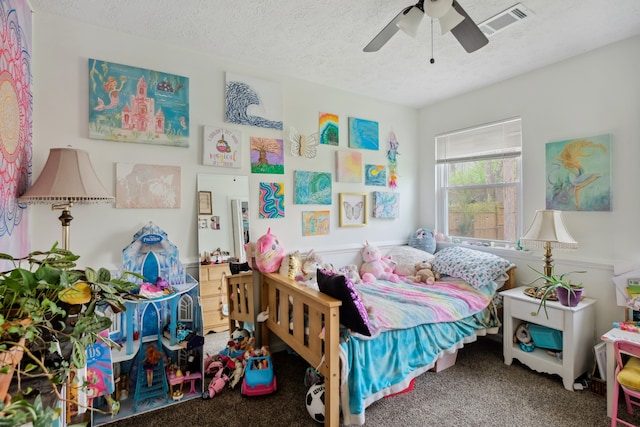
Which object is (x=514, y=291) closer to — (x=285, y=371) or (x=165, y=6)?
(x=285, y=371)

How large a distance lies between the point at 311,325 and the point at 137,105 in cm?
203

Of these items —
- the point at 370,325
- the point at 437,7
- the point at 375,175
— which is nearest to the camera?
the point at 437,7

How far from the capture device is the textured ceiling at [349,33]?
1.97 m

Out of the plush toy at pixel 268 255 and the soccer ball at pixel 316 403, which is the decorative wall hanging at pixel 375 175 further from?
the soccer ball at pixel 316 403

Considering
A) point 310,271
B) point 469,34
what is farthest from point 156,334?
point 469,34

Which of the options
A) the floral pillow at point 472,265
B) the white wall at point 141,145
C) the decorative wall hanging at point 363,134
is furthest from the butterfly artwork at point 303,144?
the floral pillow at point 472,265

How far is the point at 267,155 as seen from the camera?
2.84 m

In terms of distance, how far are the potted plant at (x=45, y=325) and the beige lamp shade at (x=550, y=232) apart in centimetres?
279

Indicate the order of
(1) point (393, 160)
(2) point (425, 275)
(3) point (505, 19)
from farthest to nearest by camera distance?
(1) point (393, 160) → (2) point (425, 275) → (3) point (505, 19)

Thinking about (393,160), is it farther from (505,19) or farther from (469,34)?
(469,34)

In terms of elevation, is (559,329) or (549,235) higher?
(549,235)

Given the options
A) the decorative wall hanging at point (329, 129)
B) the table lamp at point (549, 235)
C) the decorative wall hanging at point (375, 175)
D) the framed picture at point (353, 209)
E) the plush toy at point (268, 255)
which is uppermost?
the decorative wall hanging at point (329, 129)

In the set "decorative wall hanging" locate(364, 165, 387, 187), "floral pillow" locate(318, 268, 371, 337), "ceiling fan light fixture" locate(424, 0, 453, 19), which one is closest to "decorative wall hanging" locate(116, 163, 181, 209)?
"floral pillow" locate(318, 268, 371, 337)

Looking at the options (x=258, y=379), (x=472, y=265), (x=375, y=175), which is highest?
(x=375, y=175)
